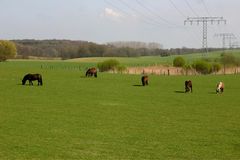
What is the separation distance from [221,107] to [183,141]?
10.3 metres

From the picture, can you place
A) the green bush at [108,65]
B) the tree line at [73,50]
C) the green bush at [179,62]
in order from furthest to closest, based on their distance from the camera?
the tree line at [73,50]
the green bush at [179,62]
the green bush at [108,65]

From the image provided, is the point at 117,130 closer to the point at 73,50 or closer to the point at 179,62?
the point at 179,62

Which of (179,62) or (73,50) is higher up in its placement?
(73,50)

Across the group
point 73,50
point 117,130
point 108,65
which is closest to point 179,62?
point 108,65

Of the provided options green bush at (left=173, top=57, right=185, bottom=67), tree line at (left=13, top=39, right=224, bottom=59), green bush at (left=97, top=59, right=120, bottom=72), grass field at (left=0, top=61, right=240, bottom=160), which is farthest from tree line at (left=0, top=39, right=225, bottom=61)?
grass field at (left=0, top=61, right=240, bottom=160)

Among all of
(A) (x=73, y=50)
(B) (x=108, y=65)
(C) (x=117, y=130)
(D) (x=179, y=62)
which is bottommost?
(C) (x=117, y=130)

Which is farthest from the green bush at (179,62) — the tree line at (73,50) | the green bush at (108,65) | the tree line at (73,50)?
the tree line at (73,50)

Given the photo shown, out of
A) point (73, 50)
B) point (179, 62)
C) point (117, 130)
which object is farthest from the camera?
point (73, 50)

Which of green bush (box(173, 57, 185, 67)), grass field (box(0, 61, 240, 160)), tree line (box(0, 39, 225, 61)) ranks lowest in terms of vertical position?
grass field (box(0, 61, 240, 160))

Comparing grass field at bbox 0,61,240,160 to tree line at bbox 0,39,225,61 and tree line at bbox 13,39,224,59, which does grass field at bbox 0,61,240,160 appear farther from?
tree line at bbox 13,39,224,59

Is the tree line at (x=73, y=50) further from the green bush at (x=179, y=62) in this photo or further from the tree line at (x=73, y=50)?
the green bush at (x=179, y=62)

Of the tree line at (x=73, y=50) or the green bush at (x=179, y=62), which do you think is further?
the tree line at (x=73, y=50)

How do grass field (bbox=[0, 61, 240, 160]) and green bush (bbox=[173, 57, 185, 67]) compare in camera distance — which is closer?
grass field (bbox=[0, 61, 240, 160])

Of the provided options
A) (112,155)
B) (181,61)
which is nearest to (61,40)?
(181,61)
